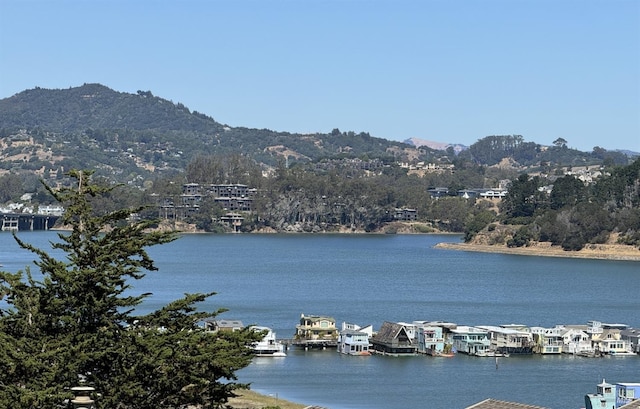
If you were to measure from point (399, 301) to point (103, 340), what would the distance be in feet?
143

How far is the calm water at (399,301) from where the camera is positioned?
30.9 meters

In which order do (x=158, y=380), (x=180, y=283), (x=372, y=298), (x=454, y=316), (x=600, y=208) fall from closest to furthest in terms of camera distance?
(x=158, y=380)
(x=454, y=316)
(x=372, y=298)
(x=180, y=283)
(x=600, y=208)

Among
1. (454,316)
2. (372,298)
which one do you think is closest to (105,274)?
(454,316)

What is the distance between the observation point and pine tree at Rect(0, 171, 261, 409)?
11.8 m

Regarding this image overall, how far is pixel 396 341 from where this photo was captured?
1501 inches

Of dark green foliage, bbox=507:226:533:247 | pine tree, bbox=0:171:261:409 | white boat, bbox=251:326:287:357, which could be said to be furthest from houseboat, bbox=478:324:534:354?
dark green foliage, bbox=507:226:533:247

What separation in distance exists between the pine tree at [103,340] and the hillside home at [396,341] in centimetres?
2563

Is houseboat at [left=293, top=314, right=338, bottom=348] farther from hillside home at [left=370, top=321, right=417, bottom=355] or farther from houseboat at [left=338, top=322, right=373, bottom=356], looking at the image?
hillside home at [left=370, top=321, right=417, bottom=355]

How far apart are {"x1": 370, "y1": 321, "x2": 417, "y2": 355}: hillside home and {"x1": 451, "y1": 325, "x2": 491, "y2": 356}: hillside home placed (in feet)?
4.55

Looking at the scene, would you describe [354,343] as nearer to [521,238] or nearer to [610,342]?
[610,342]

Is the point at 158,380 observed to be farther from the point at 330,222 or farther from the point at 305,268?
the point at 330,222

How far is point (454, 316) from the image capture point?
49.2 meters

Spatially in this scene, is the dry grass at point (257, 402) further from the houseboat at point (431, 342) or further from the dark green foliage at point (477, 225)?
the dark green foliage at point (477, 225)

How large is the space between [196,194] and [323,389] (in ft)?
354
